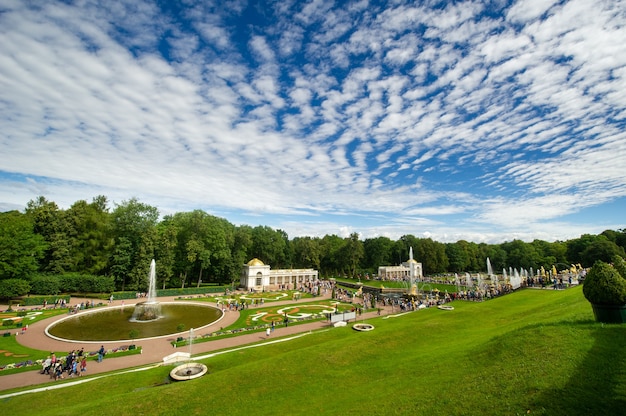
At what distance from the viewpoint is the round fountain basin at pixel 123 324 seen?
95.9 ft

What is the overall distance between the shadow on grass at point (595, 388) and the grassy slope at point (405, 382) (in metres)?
0.02

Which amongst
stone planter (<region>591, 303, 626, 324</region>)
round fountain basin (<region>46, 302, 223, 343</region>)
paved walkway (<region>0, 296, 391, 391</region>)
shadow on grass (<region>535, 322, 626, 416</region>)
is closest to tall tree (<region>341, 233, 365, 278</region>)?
round fountain basin (<region>46, 302, 223, 343</region>)

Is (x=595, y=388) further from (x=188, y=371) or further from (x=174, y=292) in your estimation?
(x=174, y=292)

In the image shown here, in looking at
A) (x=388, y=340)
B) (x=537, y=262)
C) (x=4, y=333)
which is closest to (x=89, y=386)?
(x=388, y=340)

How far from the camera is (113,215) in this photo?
192 feet

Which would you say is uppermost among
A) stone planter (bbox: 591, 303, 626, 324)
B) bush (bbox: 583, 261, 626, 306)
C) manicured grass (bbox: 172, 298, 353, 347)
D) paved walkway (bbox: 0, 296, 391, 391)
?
bush (bbox: 583, 261, 626, 306)

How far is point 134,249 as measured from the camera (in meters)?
56.5

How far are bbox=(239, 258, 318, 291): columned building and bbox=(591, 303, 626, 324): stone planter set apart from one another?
57.7 meters

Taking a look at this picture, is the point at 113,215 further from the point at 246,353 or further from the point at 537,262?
the point at 537,262

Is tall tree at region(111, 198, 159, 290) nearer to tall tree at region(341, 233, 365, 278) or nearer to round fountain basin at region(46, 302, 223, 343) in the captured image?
round fountain basin at region(46, 302, 223, 343)

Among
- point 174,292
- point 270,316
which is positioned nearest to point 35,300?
point 174,292

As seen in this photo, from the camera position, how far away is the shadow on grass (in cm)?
712

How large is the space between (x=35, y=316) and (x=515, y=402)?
4782cm

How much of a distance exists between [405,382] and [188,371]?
13.1 m
